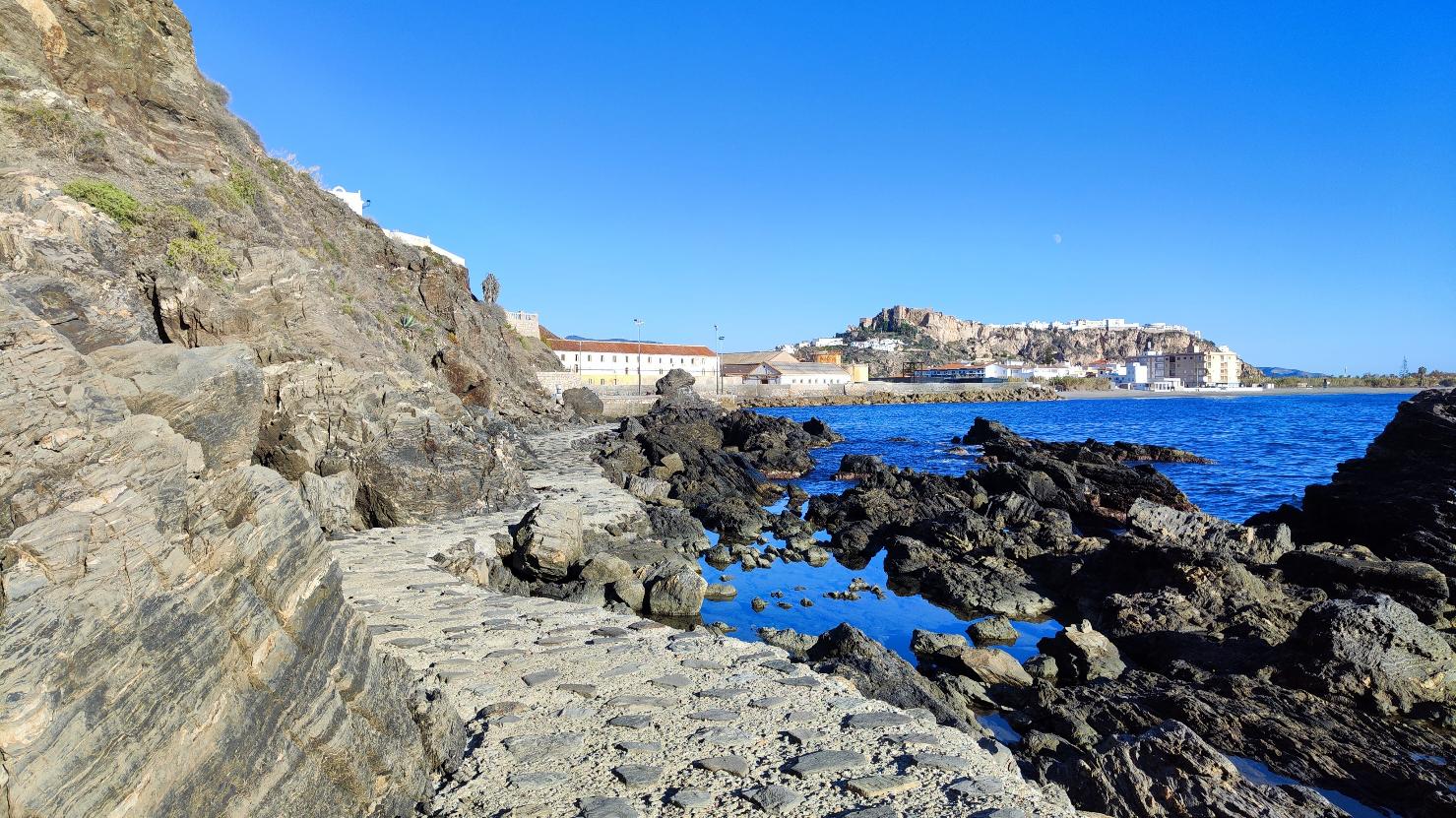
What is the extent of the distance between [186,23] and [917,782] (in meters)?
31.3

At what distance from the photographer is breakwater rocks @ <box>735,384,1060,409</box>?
99.1m

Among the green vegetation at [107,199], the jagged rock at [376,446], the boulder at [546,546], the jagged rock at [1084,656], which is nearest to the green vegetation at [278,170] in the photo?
the green vegetation at [107,199]

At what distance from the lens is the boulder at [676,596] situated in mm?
12125

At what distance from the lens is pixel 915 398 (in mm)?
114062

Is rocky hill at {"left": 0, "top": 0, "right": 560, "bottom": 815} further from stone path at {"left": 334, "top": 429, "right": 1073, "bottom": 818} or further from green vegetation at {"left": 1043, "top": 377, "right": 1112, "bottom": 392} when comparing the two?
green vegetation at {"left": 1043, "top": 377, "right": 1112, "bottom": 392}

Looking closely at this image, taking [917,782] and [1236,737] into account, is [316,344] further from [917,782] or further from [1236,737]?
[1236,737]

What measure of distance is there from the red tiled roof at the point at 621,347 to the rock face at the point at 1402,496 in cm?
6819

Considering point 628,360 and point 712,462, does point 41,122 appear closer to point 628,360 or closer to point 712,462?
point 712,462

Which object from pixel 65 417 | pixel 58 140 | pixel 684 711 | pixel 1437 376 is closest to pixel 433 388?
pixel 58 140

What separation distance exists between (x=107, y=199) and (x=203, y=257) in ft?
8.24

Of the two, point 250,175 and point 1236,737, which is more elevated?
point 250,175

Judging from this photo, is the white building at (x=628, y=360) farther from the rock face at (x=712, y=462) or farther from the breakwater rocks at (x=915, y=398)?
the rock face at (x=712, y=462)

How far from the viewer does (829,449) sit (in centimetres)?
4547

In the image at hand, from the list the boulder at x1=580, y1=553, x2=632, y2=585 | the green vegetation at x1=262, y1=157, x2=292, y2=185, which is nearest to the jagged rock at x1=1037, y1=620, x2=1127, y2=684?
the boulder at x1=580, y1=553, x2=632, y2=585
